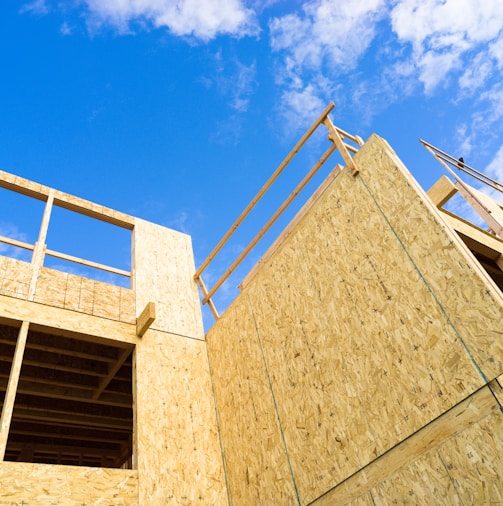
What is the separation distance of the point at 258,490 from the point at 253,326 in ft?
7.86

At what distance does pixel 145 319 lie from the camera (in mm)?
7184

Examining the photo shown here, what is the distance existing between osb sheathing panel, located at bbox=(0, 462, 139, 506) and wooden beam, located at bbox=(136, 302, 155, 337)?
7.21 ft

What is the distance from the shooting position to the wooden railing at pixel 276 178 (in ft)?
21.5

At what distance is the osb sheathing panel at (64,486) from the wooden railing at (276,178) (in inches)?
139

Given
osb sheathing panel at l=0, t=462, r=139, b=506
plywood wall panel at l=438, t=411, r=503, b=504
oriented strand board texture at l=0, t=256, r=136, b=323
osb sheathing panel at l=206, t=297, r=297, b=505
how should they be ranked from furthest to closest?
oriented strand board texture at l=0, t=256, r=136, b=323 → osb sheathing panel at l=206, t=297, r=297, b=505 → osb sheathing panel at l=0, t=462, r=139, b=506 → plywood wall panel at l=438, t=411, r=503, b=504

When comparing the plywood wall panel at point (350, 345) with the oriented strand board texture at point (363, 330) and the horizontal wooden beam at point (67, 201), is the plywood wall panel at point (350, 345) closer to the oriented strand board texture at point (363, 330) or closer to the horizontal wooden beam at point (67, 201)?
the oriented strand board texture at point (363, 330)

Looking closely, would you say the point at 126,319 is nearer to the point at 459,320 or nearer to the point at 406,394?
the point at 406,394

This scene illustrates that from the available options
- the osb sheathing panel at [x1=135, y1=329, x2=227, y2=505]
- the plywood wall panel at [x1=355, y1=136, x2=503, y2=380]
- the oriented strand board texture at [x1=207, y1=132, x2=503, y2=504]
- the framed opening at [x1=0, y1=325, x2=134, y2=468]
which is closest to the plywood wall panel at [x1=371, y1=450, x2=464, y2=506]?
the oriented strand board texture at [x1=207, y1=132, x2=503, y2=504]

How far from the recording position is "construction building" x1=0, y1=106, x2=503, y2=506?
13.6 feet

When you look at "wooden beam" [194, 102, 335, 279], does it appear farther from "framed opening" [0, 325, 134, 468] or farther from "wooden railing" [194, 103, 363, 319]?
"framed opening" [0, 325, 134, 468]

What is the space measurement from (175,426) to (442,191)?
6.45m

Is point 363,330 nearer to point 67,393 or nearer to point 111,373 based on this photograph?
point 111,373

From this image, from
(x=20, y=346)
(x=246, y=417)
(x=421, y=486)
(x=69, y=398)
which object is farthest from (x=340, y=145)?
(x=69, y=398)

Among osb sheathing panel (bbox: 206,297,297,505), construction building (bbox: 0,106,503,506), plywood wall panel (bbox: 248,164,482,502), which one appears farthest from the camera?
osb sheathing panel (bbox: 206,297,297,505)
